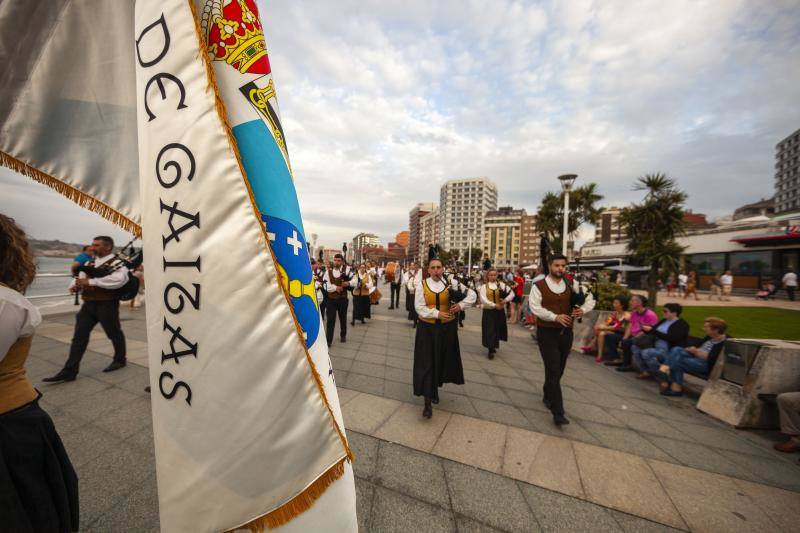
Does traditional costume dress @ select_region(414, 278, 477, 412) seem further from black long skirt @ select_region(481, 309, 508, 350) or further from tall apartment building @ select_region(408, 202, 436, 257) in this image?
tall apartment building @ select_region(408, 202, 436, 257)

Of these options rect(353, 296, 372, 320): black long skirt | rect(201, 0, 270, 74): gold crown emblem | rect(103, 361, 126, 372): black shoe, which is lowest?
rect(103, 361, 126, 372): black shoe

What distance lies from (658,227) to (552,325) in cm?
1089

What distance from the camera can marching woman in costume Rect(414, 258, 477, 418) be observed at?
370cm

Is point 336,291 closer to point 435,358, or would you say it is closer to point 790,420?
point 435,358

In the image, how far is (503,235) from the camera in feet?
297

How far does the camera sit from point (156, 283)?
0.90 m

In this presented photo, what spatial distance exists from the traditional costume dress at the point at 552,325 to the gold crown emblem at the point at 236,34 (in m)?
3.91

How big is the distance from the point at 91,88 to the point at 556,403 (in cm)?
459

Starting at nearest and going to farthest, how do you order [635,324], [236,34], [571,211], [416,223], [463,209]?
[236,34] < [635,324] < [571,211] < [463,209] < [416,223]

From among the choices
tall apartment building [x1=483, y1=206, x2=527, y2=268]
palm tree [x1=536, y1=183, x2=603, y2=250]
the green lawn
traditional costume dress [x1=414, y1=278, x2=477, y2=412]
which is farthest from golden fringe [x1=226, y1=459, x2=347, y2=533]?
tall apartment building [x1=483, y1=206, x2=527, y2=268]

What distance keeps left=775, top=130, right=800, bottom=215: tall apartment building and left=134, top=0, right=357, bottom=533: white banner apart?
11430 centimetres

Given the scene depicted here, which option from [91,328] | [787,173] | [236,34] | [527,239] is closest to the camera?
[236,34]

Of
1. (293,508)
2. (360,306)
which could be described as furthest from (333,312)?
(293,508)

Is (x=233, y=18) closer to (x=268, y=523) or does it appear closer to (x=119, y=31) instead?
(x=119, y=31)
